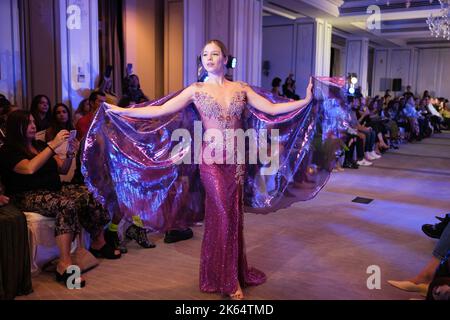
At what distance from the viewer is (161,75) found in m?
8.41

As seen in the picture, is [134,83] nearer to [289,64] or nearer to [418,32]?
[289,64]

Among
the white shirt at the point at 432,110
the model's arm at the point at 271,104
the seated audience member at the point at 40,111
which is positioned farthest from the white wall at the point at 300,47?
the model's arm at the point at 271,104

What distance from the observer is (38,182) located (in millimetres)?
3027

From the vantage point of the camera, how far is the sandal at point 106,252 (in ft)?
10.8

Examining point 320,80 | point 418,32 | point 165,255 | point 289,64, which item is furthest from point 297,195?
point 418,32

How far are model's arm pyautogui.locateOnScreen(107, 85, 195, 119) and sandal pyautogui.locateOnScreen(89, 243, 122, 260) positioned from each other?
1141 mm

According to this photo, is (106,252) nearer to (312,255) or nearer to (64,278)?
(64,278)

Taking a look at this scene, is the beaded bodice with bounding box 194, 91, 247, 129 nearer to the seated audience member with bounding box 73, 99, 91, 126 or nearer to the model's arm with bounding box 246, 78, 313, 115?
the model's arm with bounding box 246, 78, 313, 115

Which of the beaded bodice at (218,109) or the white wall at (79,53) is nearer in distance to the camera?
the beaded bodice at (218,109)

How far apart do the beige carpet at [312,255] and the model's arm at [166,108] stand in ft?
3.49

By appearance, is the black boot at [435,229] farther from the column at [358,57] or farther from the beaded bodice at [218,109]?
the column at [358,57]
